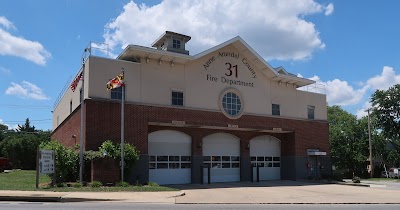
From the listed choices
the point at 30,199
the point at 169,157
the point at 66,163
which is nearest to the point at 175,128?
the point at 169,157

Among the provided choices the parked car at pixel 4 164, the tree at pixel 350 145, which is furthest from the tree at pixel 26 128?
the tree at pixel 350 145

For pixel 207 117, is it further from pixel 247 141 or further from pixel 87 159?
pixel 87 159

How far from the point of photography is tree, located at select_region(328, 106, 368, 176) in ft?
183

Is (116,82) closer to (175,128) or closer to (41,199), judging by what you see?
(175,128)

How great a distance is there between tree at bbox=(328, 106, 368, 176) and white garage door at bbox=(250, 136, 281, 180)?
23842mm

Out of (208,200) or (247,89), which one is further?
(247,89)

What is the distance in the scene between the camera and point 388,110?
61.9 m

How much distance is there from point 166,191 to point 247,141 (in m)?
13.3

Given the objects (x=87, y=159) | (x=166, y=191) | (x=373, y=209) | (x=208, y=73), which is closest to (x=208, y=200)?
(x=166, y=191)

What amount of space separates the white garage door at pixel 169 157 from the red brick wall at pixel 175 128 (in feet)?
1.70

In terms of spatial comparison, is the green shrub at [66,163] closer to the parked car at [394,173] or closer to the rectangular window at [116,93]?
the rectangular window at [116,93]

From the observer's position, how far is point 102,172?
77.1ft

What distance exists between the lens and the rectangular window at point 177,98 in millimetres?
29078

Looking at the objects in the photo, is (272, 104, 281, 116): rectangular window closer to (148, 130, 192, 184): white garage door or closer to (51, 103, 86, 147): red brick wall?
(148, 130, 192, 184): white garage door
